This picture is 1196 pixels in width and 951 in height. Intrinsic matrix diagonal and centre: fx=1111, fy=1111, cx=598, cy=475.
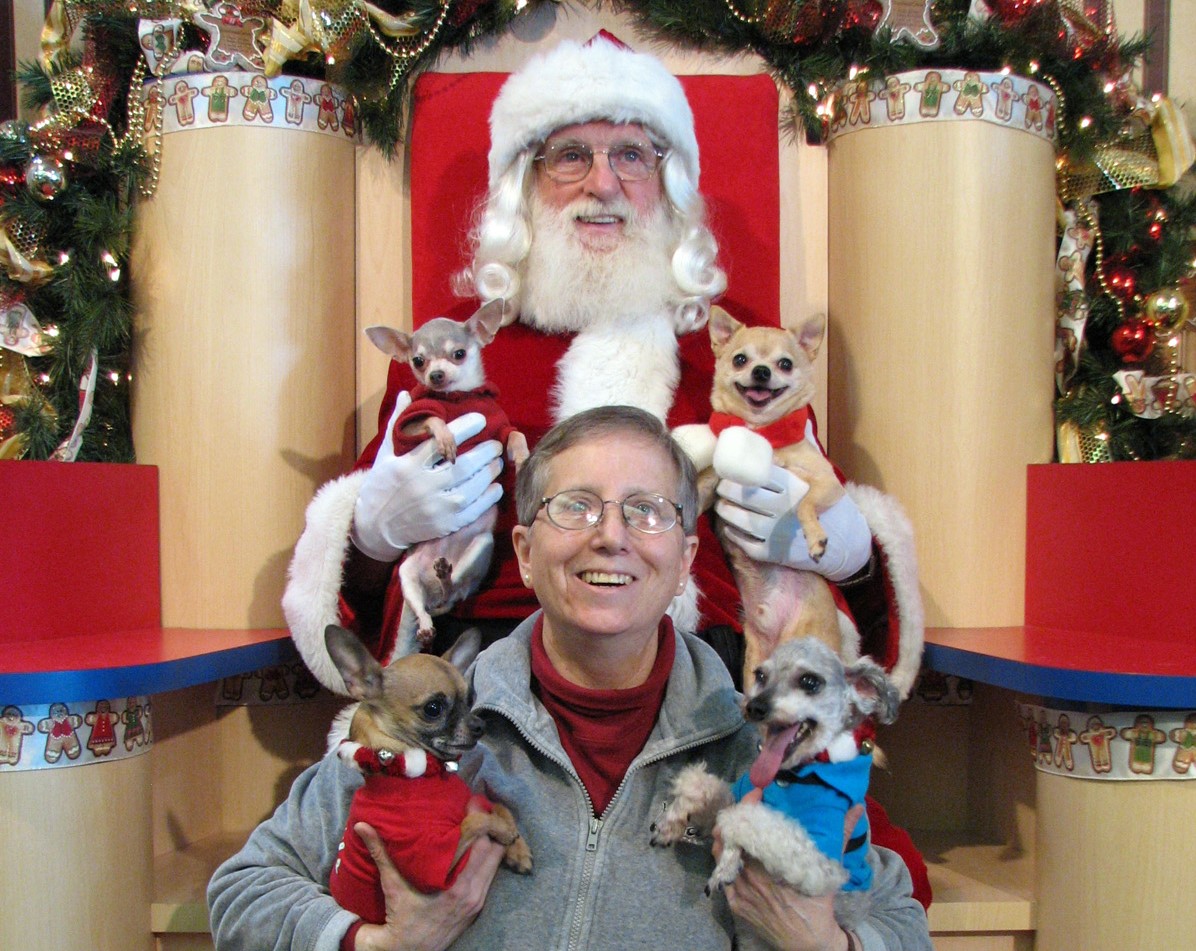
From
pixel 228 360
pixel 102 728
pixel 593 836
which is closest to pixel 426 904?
pixel 593 836

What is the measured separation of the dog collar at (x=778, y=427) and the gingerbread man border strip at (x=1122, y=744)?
2.08ft

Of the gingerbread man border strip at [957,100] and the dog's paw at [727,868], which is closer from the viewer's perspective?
the dog's paw at [727,868]

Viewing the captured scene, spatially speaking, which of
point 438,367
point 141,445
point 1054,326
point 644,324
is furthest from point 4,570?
point 1054,326

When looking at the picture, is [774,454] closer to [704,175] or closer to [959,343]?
[959,343]

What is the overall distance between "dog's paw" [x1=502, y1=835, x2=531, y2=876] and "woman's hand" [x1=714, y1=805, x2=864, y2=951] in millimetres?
235

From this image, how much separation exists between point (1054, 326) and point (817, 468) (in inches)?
31.6

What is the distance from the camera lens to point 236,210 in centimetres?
234

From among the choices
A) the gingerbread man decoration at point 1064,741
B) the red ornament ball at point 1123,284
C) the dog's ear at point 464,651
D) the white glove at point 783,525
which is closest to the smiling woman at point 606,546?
the dog's ear at point 464,651

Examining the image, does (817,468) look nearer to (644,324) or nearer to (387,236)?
(644,324)

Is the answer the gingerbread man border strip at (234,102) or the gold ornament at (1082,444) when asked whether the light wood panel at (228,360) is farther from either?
the gold ornament at (1082,444)

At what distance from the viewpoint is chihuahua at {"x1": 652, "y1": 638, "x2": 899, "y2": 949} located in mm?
1270

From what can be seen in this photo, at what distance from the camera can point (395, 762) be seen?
1.32 m

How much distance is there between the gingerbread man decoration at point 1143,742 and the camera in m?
1.70

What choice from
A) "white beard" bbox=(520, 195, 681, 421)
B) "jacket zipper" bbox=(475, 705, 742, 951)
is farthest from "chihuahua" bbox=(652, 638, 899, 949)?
"white beard" bbox=(520, 195, 681, 421)
